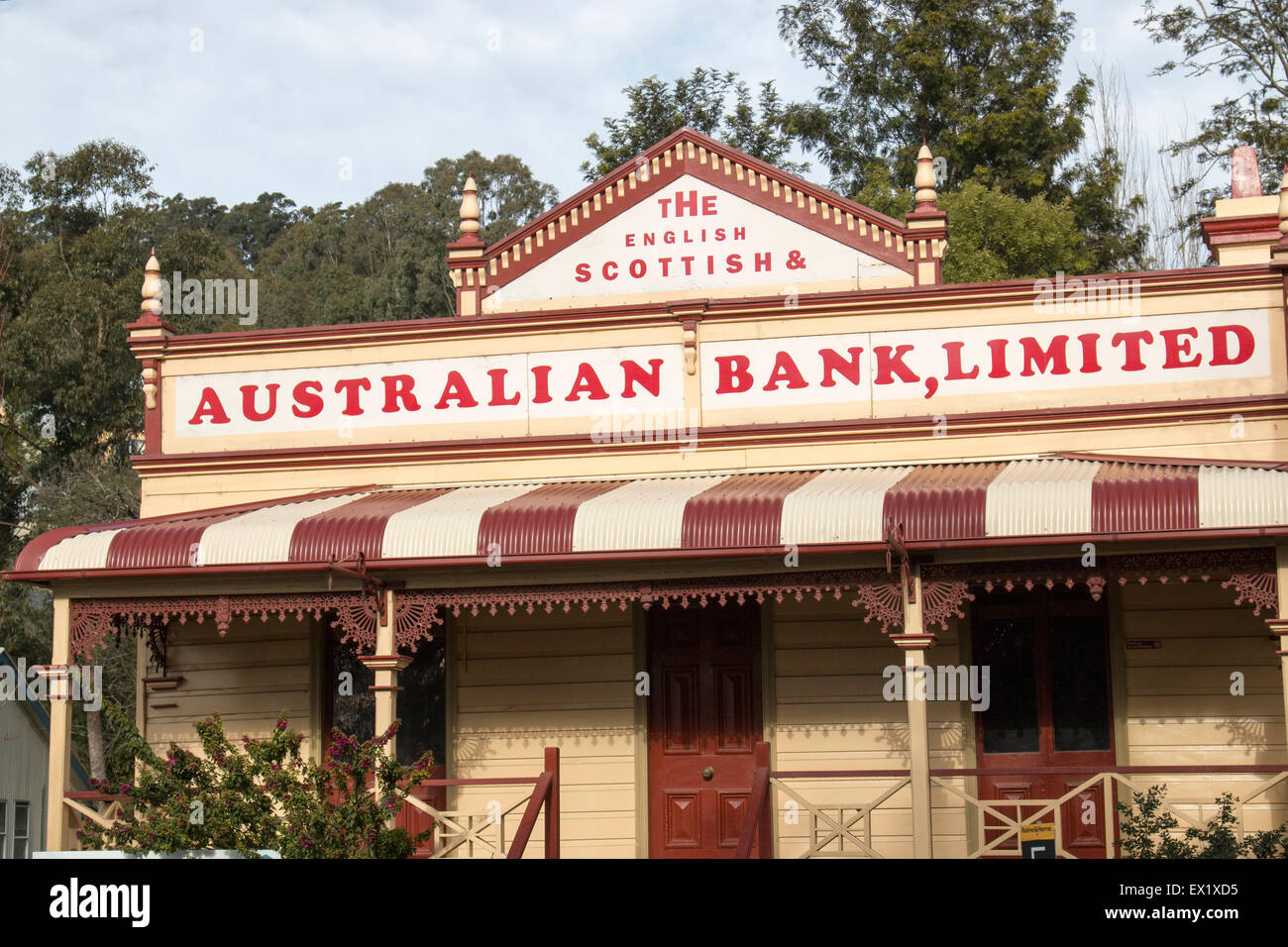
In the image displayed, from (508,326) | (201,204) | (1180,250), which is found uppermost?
(201,204)

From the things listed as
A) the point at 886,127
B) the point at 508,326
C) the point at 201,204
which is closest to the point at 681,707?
the point at 508,326

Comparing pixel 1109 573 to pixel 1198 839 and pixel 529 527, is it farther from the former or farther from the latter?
pixel 529 527

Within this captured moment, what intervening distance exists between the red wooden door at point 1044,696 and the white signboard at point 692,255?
369 cm

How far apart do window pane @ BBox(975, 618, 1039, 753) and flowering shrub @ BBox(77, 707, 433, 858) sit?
5287 millimetres

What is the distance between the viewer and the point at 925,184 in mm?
15094

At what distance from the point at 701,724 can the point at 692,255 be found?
4.61 metres

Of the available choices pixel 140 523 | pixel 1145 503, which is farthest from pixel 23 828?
pixel 1145 503

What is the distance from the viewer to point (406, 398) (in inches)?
571

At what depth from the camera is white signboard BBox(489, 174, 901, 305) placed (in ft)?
49.1

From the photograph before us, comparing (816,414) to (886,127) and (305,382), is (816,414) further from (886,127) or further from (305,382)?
(886,127)

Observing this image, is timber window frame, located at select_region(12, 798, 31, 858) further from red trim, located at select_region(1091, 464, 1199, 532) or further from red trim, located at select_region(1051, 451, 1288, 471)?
red trim, located at select_region(1091, 464, 1199, 532)

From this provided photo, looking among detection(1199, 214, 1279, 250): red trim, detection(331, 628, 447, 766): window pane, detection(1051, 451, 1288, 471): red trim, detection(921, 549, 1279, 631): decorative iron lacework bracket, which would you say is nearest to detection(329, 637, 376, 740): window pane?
detection(331, 628, 447, 766): window pane
